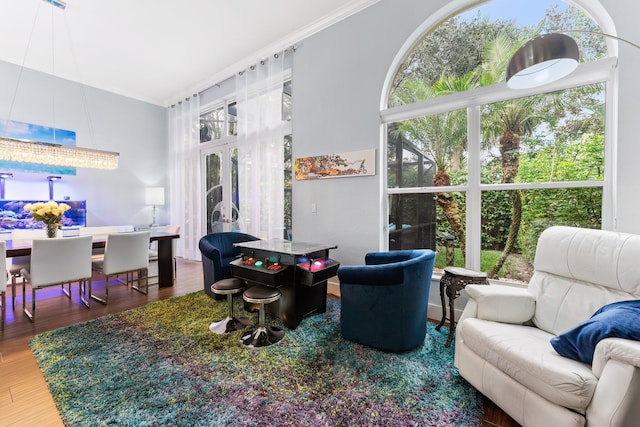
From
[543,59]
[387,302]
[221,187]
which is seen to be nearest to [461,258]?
[387,302]

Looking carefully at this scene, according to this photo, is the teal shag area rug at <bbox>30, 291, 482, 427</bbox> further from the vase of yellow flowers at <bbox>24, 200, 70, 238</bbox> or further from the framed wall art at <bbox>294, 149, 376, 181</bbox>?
the framed wall art at <bbox>294, 149, 376, 181</bbox>

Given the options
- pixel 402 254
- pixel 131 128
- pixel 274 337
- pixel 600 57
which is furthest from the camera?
pixel 131 128

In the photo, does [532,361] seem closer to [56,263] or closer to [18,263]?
[56,263]

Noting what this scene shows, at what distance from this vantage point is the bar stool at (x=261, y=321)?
210 centimetres

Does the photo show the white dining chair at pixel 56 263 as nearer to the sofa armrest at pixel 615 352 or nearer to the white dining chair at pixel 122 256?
the white dining chair at pixel 122 256

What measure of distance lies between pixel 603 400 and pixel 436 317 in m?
1.71

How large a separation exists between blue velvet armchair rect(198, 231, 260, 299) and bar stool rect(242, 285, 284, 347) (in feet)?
3.35

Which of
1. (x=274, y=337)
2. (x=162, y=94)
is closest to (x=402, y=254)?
(x=274, y=337)

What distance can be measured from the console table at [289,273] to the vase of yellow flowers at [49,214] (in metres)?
2.22

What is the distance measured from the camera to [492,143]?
2574 mm

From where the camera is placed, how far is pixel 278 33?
365 cm

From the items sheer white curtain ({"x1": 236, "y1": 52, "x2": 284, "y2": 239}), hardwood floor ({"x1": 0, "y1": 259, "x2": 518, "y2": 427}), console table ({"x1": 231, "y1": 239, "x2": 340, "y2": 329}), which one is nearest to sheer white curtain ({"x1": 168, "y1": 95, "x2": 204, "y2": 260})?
hardwood floor ({"x1": 0, "y1": 259, "x2": 518, "y2": 427})

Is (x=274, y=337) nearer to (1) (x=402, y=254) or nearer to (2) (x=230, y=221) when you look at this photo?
(1) (x=402, y=254)

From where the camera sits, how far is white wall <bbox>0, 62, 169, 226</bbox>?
4.18 metres
